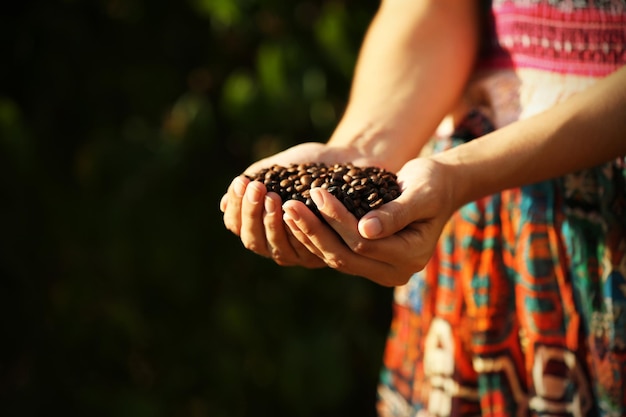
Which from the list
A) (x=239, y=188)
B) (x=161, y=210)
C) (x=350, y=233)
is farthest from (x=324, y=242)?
(x=161, y=210)

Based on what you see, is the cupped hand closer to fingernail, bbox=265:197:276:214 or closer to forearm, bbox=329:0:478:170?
fingernail, bbox=265:197:276:214

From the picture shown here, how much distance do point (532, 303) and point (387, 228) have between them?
0.35 m

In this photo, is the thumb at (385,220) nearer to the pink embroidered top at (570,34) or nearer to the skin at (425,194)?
the skin at (425,194)

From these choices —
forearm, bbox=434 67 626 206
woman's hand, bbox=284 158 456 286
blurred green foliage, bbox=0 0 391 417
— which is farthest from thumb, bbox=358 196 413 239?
blurred green foliage, bbox=0 0 391 417

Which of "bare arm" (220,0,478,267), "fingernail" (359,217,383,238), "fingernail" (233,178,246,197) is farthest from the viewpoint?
"bare arm" (220,0,478,267)

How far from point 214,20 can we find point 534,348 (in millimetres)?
1477

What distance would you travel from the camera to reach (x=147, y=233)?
2.28 metres

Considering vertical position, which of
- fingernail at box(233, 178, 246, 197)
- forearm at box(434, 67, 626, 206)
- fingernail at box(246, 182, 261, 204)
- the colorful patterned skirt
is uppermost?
forearm at box(434, 67, 626, 206)

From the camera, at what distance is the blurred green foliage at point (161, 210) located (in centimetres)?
226

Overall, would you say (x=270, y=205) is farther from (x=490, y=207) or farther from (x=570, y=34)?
(x=570, y=34)

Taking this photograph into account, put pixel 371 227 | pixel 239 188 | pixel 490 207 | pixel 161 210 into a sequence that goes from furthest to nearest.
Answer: pixel 161 210, pixel 490 207, pixel 239 188, pixel 371 227

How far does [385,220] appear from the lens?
1.15m

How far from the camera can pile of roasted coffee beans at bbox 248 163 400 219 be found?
1.23m

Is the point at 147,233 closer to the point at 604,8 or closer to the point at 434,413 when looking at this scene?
the point at 434,413
